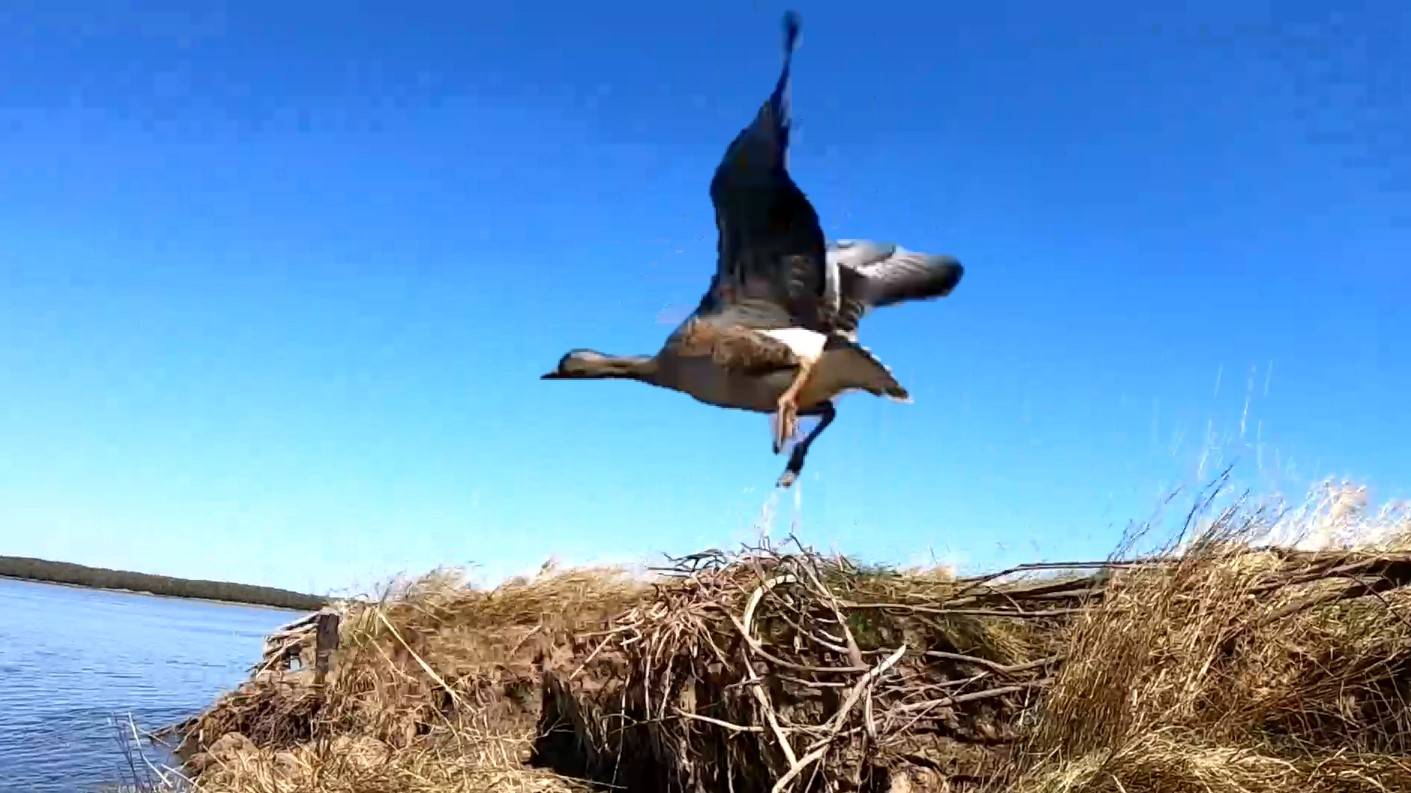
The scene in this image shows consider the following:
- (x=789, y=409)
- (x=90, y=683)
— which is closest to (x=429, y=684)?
A: (x=789, y=409)

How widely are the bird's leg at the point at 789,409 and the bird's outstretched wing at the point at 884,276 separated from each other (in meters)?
0.55

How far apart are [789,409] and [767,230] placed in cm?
78

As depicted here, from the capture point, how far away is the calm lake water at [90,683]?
419 inches

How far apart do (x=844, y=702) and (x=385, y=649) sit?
5.96 meters

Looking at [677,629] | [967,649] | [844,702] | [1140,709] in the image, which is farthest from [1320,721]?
[677,629]

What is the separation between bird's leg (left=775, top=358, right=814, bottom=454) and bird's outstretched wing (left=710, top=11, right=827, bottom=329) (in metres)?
0.31

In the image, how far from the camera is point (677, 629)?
585 cm

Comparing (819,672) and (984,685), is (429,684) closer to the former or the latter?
(819,672)

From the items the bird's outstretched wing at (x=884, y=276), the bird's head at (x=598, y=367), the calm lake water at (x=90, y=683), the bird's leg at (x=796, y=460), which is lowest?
the calm lake water at (x=90, y=683)

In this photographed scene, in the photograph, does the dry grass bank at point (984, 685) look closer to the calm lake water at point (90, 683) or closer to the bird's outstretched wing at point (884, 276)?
the bird's outstretched wing at point (884, 276)

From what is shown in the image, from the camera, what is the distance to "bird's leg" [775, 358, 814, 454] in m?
4.67

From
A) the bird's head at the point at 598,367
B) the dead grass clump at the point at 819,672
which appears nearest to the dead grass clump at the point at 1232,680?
the dead grass clump at the point at 819,672

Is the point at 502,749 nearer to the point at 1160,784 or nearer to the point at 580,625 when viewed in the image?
the point at 580,625

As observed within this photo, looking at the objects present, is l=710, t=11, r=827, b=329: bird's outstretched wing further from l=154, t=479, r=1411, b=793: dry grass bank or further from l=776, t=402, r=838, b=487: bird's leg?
l=154, t=479, r=1411, b=793: dry grass bank
